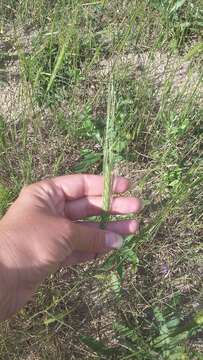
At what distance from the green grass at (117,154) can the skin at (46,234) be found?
7 centimetres

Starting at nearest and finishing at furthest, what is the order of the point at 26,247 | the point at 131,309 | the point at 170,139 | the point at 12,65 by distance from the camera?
the point at 26,247
the point at 131,309
the point at 170,139
the point at 12,65

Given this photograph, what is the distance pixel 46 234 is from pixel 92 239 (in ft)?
0.41

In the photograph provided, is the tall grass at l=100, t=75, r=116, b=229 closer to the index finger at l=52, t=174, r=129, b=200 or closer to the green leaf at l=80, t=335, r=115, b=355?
the index finger at l=52, t=174, r=129, b=200

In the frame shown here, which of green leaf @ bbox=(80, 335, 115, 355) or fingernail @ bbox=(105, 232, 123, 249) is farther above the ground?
fingernail @ bbox=(105, 232, 123, 249)

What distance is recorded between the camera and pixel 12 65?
2.07m

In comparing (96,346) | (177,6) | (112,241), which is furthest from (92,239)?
(177,6)

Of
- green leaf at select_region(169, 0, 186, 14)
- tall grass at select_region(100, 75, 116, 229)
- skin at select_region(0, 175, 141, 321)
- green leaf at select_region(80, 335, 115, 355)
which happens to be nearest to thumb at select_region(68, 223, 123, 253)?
skin at select_region(0, 175, 141, 321)

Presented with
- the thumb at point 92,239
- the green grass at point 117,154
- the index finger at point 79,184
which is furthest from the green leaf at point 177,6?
the thumb at point 92,239

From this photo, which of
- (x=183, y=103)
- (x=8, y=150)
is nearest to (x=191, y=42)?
(x=183, y=103)

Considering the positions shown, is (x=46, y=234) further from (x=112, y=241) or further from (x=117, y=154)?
(x=117, y=154)

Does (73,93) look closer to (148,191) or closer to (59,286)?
(148,191)

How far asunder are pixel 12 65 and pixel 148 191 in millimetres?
804

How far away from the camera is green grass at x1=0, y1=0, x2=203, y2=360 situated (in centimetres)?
140

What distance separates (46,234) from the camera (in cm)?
116
